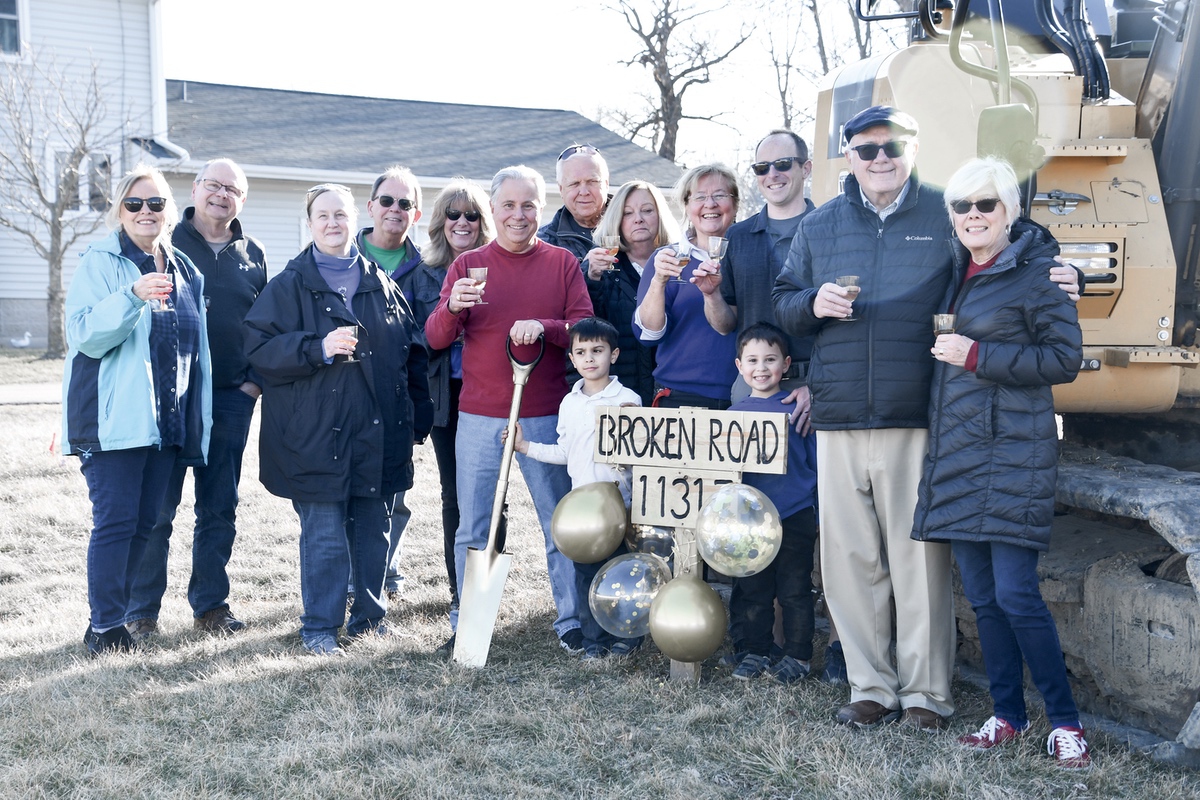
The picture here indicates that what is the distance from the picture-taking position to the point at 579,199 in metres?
5.66

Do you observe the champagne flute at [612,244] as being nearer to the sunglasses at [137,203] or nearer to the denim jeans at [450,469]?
the denim jeans at [450,469]

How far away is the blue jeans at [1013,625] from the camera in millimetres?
3688

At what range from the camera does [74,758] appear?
3.88 m

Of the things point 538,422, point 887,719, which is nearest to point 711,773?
point 887,719

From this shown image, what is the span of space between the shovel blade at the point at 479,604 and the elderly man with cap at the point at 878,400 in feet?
4.92

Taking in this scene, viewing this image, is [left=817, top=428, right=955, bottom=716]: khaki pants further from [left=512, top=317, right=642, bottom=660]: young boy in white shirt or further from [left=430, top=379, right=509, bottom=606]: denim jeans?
[left=430, top=379, right=509, bottom=606]: denim jeans

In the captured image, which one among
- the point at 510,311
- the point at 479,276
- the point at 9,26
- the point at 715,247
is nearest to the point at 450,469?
the point at 510,311

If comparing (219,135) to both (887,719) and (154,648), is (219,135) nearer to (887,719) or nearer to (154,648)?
(154,648)

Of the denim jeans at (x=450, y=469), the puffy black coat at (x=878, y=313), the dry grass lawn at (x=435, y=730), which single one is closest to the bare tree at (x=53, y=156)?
the dry grass lawn at (x=435, y=730)

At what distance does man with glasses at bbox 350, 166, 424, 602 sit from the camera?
5773mm

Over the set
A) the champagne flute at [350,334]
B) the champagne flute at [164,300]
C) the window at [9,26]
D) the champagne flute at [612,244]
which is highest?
the window at [9,26]

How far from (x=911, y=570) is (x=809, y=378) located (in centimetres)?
78

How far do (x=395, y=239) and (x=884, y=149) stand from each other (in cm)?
291

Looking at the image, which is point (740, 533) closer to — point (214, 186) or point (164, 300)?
point (164, 300)
